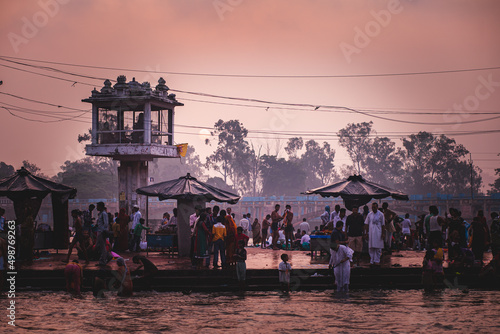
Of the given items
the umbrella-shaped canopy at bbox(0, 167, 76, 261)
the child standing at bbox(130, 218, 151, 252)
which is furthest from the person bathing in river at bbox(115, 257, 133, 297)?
the child standing at bbox(130, 218, 151, 252)

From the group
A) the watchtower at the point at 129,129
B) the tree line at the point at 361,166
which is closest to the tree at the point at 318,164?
the tree line at the point at 361,166

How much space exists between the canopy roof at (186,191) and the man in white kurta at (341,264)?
5.17 m

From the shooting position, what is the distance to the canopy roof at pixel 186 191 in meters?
19.2

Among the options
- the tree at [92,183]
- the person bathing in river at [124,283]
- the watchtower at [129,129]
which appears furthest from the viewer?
the tree at [92,183]

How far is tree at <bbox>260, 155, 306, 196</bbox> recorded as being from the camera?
108062mm

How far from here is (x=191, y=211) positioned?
20.1 m

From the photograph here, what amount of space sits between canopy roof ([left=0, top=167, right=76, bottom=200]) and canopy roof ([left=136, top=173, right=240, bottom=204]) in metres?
2.87

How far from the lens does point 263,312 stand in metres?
13.2

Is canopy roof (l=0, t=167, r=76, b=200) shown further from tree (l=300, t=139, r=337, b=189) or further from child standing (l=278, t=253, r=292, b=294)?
tree (l=300, t=139, r=337, b=189)

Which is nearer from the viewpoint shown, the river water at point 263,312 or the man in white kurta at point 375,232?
the river water at point 263,312

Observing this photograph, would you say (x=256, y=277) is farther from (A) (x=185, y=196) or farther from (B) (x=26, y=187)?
(B) (x=26, y=187)

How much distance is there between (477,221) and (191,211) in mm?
8862

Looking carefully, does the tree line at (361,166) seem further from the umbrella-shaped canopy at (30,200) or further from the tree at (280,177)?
the umbrella-shaped canopy at (30,200)

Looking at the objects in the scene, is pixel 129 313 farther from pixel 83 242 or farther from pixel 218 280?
pixel 83 242
